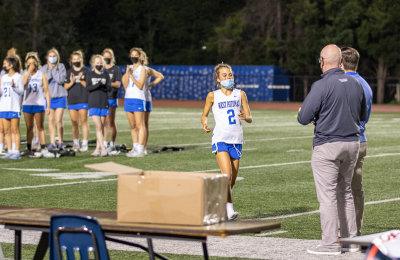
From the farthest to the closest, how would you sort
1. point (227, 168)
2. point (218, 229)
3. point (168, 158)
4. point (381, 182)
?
point (168, 158), point (381, 182), point (227, 168), point (218, 229)

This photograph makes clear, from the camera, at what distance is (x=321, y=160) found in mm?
8570

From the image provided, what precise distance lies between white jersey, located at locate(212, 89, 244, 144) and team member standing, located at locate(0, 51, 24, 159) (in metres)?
7.74

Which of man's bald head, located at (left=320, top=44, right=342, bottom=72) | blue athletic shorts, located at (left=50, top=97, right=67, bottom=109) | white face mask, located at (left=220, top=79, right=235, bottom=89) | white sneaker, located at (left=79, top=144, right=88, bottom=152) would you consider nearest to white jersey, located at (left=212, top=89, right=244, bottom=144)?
white face mask, located at (left=220, top=79, right=235, bottom=89)

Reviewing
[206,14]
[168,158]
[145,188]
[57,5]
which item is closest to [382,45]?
[206,14]

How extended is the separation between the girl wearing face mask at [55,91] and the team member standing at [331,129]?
11577 millimetres

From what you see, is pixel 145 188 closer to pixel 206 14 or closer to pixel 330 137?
pixel 330 137

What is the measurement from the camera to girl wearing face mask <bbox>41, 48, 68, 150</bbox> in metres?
19.8

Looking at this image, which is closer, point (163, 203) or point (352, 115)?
point (163, 203)

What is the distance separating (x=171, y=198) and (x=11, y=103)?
1297 cm

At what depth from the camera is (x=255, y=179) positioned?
15086 millimetres

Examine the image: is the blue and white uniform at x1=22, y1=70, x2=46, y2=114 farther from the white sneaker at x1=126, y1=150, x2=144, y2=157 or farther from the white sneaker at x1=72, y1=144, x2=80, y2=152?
the white sneaker at x1=126, y1=150, x2=144, y2=157

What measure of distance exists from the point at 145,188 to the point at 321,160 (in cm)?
284

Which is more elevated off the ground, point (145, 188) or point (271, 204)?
point (145, 188)

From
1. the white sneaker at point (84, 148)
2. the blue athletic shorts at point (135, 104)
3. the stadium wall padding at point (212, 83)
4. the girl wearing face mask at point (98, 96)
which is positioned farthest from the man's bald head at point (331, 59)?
the stadium wall padding at point (212, 83)
